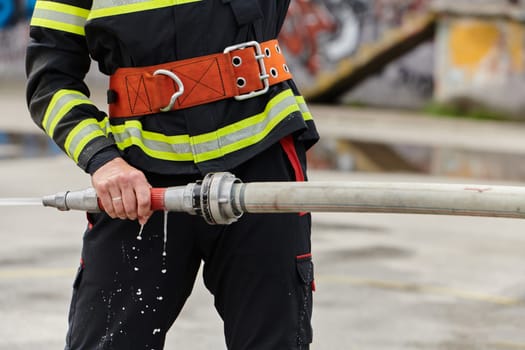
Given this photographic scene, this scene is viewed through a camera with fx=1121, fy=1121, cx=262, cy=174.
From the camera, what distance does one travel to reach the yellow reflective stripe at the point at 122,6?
8.66ft

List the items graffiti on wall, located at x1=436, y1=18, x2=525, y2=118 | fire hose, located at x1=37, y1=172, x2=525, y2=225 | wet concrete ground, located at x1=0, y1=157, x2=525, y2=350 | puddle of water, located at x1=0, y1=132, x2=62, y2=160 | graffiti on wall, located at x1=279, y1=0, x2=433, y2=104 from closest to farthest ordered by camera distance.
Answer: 1. fire hose, located at x1=37, y1=172, x2=525, y2=225
2. wet concrete ground, located at x1=0, y1=157, x2=525, y2=350
3. puddle of water, located at x1=0, y1=132, x2=62, y2=160
4. graffiti on wall, located at x1=436, y1=18, x2=525, y2=118
5. graffiti on wall, located at x1=279, y1=0, x2=433, y2=104

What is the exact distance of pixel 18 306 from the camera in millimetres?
5508

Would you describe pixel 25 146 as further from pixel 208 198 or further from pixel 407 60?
pixel 208 198

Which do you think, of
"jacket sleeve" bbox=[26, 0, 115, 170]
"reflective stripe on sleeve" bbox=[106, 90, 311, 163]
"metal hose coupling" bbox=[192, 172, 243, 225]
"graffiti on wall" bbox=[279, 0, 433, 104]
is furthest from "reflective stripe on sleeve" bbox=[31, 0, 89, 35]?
"graffiti on wall" bbox=[279, 0, 433, 104]

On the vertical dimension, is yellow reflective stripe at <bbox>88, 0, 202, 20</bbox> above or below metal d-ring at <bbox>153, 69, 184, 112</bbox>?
above

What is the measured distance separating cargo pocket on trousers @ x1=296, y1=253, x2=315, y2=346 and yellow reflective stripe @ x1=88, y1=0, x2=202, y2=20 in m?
0.69

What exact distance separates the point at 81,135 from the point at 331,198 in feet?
2.35

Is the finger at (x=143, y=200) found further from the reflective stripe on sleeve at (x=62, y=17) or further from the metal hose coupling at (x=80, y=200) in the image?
the reflective stripe on sleeve at (x=62, y=17)

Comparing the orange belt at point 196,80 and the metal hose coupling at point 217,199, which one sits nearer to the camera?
the metal hose coupling at point 217,199

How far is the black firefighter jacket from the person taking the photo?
266 centimetres

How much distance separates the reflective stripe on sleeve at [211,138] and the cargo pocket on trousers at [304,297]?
32 cm

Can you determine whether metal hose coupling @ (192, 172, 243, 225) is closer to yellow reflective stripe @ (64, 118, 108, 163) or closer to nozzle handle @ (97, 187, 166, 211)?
nozzle handle @ (97, 187, 166, 211)

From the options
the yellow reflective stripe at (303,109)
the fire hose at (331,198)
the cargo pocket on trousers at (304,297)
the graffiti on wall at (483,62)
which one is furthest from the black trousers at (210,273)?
the graffiti on wall at (483,62)

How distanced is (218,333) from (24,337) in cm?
87
